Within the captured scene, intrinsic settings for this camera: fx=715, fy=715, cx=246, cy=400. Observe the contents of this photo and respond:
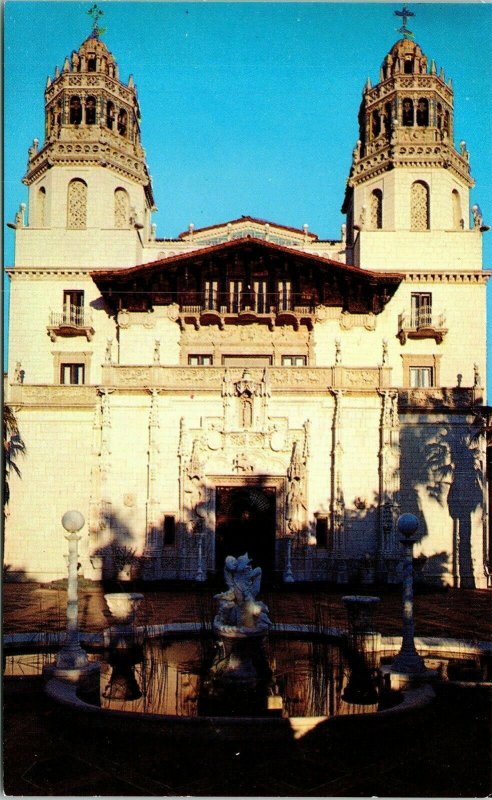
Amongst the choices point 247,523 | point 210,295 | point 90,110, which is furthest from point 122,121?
point 247,523

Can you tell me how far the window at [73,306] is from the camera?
29.7 m

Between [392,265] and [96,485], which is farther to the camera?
[392,265]

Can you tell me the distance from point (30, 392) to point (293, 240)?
54.0 feet

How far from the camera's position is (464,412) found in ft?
86.3

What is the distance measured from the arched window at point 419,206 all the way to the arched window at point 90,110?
14301mm

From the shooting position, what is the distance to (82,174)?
31.1 metres

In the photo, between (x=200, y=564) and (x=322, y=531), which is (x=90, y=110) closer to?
(x=200, y=564)

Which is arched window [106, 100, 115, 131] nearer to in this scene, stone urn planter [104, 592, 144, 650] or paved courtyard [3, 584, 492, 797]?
stone urn planter [104, 592, 144, 650]

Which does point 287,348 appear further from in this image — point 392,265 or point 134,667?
point 134,667

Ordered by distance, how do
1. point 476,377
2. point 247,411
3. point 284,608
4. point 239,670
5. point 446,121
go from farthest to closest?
point 446,121, point 476,377, point 247,411, point 284,608, point 239,670

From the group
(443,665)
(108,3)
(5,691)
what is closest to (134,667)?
(5,691)

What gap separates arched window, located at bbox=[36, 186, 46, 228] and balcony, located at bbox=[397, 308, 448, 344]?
1613 centimetres

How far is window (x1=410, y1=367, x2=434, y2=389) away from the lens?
29.6 meters

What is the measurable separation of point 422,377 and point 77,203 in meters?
16.6
